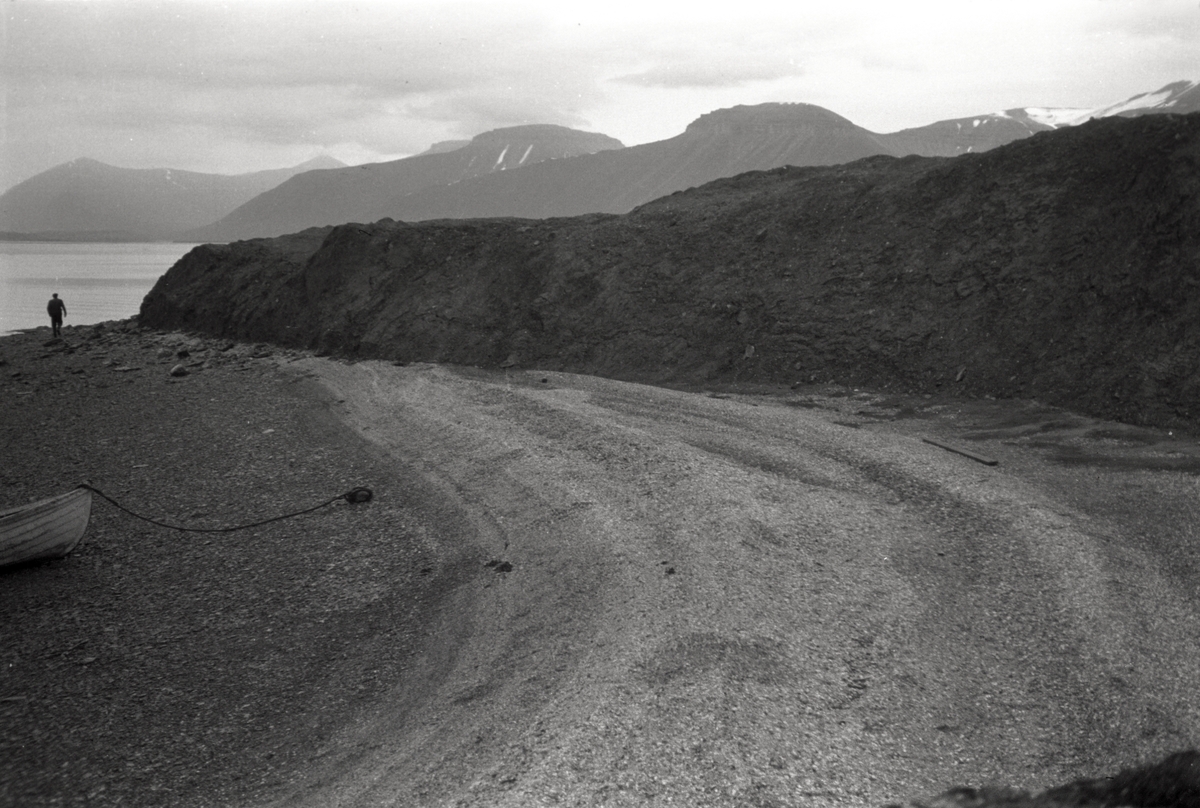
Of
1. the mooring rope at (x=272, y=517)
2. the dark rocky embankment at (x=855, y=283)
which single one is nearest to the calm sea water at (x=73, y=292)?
the dark rocky embankment at (x=855, y=283)

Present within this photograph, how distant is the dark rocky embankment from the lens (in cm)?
1659

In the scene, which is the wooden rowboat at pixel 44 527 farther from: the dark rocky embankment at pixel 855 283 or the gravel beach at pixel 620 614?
the dark rocky embankment at pixel 855 283

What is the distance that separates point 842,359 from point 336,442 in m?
10.8

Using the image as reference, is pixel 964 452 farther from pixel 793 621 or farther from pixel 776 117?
pixel 776 117

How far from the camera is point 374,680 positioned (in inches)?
340

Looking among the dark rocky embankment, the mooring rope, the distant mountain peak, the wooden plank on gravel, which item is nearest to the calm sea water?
the dark rocky embankment

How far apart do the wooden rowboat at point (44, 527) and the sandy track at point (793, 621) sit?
15.7 ft

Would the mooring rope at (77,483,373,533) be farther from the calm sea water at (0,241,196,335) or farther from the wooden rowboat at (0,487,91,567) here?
the calm sea water at (0,241,196,335)

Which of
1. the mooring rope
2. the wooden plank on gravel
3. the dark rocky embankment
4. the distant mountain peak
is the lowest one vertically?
the mooring rope

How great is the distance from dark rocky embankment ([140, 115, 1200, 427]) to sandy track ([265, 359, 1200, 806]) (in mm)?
2555

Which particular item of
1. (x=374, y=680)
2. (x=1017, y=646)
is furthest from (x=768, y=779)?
(x=374, y=680)

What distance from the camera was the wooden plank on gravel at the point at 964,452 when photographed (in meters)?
13.5

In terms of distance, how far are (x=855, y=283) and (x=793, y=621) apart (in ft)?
45.3

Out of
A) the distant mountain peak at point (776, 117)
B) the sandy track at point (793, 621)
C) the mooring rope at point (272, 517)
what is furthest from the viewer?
the distant mountain peak at point (776, 117)
